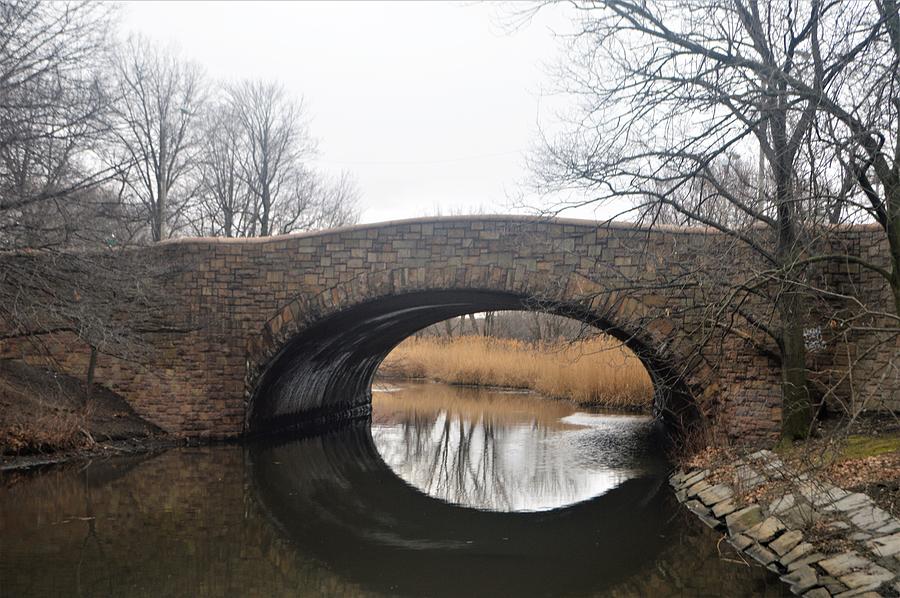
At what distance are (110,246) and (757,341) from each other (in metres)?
8.42

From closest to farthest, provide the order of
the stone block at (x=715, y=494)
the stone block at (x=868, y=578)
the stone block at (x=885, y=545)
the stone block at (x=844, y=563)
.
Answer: the stone block at (x=868, y=578), the stone block at (x=885, y=545), the stone block at (x=844, y=563), the stone block at (x=715, y=494)

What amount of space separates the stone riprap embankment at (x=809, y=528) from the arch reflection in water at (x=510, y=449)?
226cm

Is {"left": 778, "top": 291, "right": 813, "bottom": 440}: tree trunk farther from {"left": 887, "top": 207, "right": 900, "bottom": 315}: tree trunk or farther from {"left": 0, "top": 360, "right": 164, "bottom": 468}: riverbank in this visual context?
{"left": 0, "top": 360, "right": 164, "bottom": 468}: riverbank

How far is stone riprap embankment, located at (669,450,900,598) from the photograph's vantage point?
230 inches

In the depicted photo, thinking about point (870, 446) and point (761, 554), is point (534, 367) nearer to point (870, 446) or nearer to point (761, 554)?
point (870, 446)

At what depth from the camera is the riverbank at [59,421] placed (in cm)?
1189

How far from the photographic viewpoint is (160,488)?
10328 mm

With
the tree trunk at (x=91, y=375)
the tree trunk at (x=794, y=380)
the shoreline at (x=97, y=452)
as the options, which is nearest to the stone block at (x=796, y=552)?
the tree trunk at (x=794, y=380)

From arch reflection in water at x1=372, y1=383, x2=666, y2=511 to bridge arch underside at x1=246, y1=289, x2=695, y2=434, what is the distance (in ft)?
3.38

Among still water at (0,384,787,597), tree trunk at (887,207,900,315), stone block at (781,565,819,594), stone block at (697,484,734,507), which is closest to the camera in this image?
stone block at (781,565,819,594)

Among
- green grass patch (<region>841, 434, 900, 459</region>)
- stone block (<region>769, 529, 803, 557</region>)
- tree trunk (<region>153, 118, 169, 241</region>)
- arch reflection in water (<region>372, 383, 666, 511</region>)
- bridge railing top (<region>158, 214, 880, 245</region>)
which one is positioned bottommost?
arch reflection in water (<region>372, 383, 666, 511</region>)

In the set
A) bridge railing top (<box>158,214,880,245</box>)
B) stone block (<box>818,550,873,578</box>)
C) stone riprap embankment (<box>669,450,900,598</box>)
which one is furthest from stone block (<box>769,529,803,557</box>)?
bridge railing top (<box>158,214,880,245</box>)

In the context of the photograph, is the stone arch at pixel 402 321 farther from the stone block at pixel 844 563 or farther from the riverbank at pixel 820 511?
the stone block at pixel 844 563

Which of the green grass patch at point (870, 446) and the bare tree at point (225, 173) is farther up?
the bare tree at point (225, 173)
